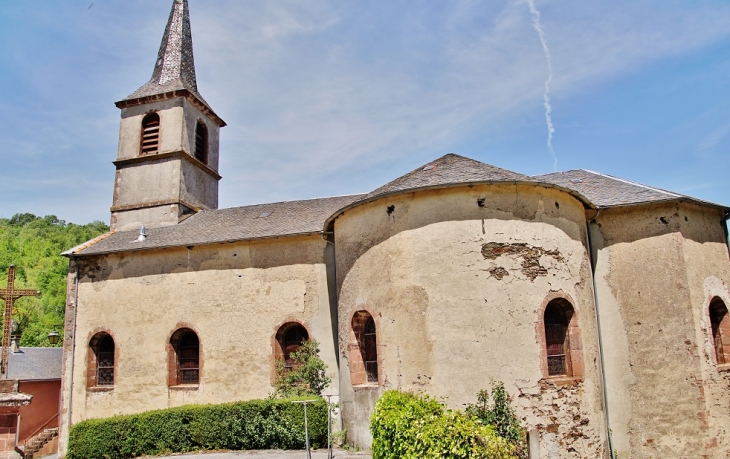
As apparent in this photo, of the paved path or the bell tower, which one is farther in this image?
the bell tower

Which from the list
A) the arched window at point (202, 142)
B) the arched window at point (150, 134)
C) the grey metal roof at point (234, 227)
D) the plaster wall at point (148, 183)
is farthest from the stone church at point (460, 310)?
the arched window at point (202, 142)

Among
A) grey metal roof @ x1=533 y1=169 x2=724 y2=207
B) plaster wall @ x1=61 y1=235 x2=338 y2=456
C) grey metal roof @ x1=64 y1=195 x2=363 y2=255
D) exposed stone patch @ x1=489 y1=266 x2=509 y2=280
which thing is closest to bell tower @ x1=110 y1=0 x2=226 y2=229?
grey metal roof @ x1=64 y1=195 x2=363 y2=255

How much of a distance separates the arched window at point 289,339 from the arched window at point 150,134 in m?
9.78

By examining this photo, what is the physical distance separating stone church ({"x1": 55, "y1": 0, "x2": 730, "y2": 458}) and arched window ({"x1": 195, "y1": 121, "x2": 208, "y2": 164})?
622 cm

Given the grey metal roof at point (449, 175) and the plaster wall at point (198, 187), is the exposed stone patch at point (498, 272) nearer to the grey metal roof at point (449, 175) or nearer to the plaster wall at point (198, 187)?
the grey metal roof at point (449, 175)

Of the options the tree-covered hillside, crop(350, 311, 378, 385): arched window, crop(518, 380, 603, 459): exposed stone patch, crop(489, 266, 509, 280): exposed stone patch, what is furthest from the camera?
the tree-covered hillside

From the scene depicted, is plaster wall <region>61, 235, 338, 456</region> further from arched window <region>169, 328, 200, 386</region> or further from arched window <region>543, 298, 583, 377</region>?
arched window <region>543, 298, 583, 377</region>

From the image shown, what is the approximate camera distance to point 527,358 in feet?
36.0

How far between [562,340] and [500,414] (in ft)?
7.88

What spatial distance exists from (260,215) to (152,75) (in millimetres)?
9145

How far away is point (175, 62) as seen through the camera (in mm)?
22812

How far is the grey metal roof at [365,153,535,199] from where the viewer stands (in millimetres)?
11758

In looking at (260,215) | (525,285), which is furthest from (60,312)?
(525,285)

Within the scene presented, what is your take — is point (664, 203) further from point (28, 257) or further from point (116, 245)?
point (28, 257)
